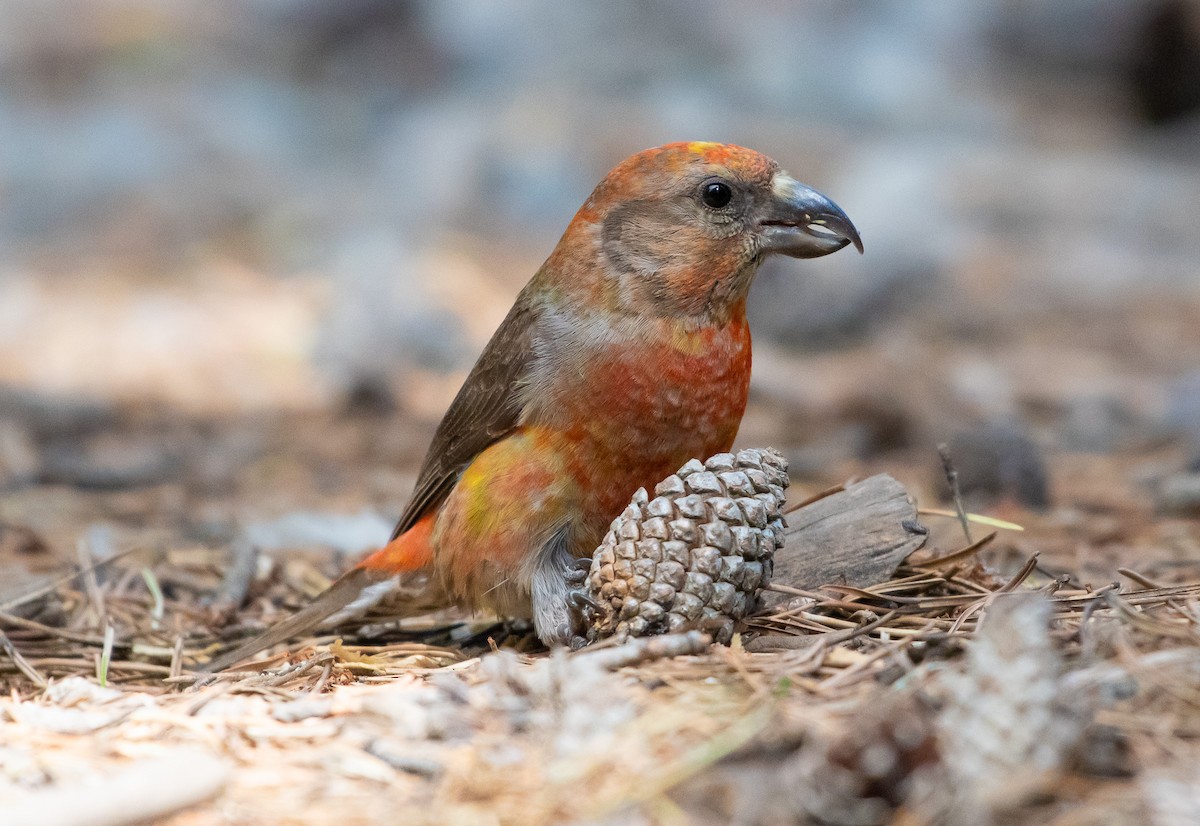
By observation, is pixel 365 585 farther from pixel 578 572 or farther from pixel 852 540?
pixel 852 540

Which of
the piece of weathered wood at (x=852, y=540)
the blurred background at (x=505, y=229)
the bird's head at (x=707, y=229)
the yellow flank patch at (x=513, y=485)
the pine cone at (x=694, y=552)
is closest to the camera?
the pine cone at (x=694, y=552)

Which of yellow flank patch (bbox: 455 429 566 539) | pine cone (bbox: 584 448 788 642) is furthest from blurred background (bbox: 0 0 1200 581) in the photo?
pine cone (bbox: 584 448 788 642)

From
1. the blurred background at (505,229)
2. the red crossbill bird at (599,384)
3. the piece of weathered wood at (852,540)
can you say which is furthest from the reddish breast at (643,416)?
the blurred background at (505,229)

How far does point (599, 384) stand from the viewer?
3.01 metres

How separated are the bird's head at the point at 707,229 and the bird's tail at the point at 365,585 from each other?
2.88 feet

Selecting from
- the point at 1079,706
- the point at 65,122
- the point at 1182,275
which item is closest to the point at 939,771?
the point at 1079,706

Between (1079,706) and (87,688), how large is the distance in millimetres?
1914

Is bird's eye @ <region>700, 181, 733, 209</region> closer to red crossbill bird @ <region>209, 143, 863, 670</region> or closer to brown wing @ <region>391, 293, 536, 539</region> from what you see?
red crossbill bird @ <region>209, 143, 863, 670</region>

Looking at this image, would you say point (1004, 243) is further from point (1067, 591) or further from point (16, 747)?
A: point (16, 747)

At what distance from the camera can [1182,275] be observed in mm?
8898

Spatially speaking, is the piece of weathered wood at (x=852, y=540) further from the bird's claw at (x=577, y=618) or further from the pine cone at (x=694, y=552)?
the bird's claw at (x=577, y=618)

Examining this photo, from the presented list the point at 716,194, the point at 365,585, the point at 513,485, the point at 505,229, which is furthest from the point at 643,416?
the point at 505,229

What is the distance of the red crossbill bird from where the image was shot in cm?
301

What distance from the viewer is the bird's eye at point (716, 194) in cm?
320
